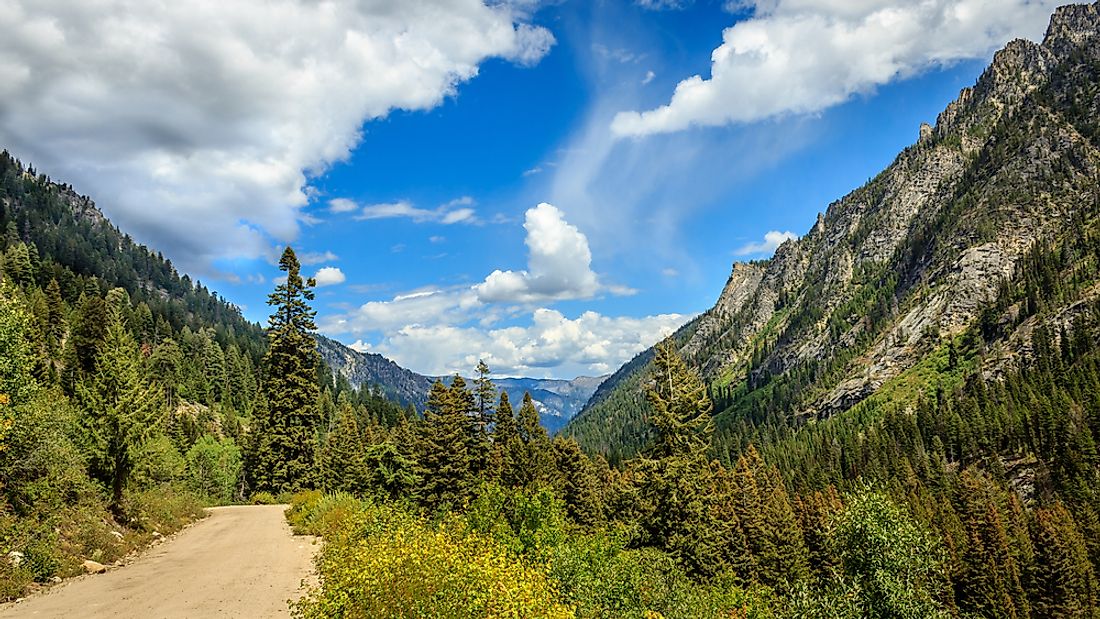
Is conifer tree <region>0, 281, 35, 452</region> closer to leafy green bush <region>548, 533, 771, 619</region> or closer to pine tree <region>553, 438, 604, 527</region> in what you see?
leafy green bush <region>548, 533, 771, 619</region>

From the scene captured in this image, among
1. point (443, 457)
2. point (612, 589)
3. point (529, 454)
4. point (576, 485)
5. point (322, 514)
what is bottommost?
point (576, 485)

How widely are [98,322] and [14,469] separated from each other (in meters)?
72.1

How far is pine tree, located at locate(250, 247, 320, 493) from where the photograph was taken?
4262 cm

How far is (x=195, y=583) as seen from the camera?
627 inches

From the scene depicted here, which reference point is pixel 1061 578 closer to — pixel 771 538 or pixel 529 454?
pixel 771 538

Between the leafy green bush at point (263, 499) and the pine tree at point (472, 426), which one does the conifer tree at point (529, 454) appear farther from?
the leafy green bush at point (263, 499)

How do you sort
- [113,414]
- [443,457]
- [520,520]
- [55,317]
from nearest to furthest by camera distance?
[520,520], [113,414], [443,457], [55,317]

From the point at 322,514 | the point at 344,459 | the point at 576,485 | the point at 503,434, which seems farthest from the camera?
the point at 344,459

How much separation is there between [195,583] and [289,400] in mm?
28387

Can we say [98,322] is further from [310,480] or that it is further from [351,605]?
[351,605]

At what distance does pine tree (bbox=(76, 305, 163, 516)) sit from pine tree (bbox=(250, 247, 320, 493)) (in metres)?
16.3

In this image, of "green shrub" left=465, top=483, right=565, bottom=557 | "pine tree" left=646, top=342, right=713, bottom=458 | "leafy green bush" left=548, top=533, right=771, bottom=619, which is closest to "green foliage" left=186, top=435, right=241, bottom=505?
"pine tree" left=646, top=342, right=713, bottom=458

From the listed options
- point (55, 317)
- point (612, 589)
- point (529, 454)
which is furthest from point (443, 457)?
point (55, 317)

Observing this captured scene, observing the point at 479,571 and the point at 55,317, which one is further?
the point at 55,317
